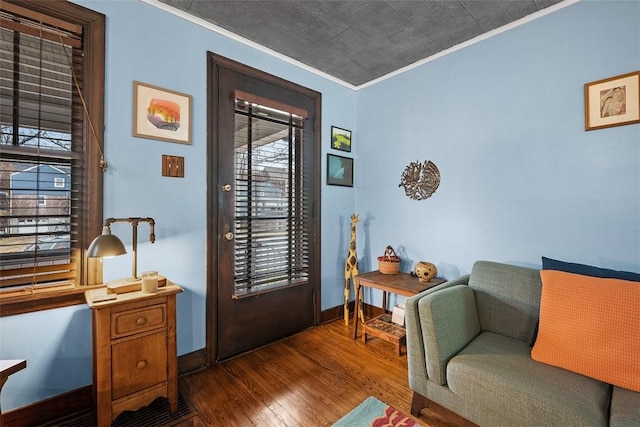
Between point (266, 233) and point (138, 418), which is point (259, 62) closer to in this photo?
point (266, 233)

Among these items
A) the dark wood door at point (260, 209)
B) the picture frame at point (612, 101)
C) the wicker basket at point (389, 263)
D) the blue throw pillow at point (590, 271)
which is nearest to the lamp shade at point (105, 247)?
the dark wood door at point (260, 209)

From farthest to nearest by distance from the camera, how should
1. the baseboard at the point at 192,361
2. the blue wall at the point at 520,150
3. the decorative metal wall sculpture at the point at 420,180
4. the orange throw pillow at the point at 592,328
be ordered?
the decorative metal wall sculpture at the point at 420,180 < the baseboard at the point at 192,361 < the blue wall at the point at 520,150 < the orange throw pillow at the point at 592,328

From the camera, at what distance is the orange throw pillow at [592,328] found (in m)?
1.24

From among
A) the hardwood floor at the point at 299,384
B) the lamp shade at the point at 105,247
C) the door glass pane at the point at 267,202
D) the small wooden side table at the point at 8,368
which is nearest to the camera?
the small wooden side table at the point at 8,368

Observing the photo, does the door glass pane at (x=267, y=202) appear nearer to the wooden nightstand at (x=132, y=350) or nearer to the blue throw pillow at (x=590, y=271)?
the wooden nightstand at (x=132, y=350)

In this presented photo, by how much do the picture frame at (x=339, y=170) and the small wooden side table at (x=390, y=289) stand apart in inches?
40.6

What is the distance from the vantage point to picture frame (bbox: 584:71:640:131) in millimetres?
1659

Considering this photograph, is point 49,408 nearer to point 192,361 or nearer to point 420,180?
point 192,361

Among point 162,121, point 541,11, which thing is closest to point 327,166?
point 162,121

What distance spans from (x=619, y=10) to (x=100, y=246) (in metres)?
3.27

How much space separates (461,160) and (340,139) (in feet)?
4.08

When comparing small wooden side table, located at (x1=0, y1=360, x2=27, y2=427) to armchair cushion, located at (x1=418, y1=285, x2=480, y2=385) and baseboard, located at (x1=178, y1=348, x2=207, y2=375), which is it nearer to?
baseboard, located at (x1=178, y1=348, x2=207, y2=375)

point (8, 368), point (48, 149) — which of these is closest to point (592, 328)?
point (8, 368)

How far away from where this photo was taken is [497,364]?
4.56 feet
